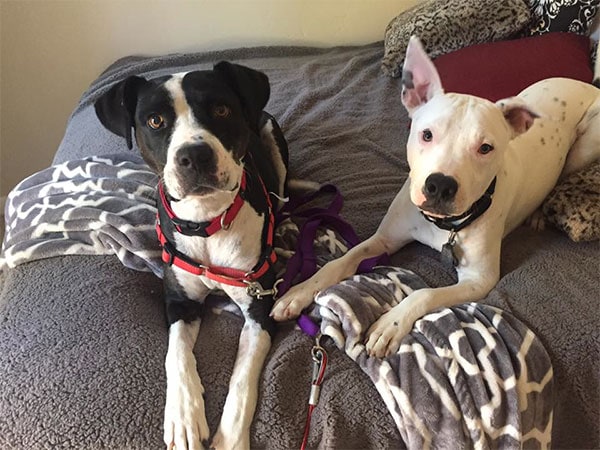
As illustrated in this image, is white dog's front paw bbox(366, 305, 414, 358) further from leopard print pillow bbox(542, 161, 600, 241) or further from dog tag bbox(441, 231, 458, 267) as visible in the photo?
leopard print pillow bbox(542, 161, 600, 241)

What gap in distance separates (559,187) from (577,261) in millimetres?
318

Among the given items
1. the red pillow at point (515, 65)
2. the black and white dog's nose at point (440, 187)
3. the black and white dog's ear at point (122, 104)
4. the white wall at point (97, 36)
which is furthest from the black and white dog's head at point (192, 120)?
the white wall at point (97, 36)

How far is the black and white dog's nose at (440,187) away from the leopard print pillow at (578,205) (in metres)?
0.59

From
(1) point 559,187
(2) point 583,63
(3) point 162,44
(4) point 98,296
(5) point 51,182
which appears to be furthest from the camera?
(3) point 162,44

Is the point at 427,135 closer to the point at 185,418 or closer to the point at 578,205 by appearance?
the point at 578,205

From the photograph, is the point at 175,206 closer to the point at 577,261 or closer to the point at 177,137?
the point at 177,137

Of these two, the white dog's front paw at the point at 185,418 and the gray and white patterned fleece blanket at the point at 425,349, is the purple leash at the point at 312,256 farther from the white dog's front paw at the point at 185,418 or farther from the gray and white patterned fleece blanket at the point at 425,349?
the white dog's front paw at the point at 185,418

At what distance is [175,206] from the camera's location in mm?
1628

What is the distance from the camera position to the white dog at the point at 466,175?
1.59 metres

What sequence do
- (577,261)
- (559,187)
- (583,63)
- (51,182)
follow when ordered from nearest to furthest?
(577,261)
(559,187)
(51,182)
(583,63)

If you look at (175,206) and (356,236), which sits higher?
(175,206)

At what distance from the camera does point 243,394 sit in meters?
1.47

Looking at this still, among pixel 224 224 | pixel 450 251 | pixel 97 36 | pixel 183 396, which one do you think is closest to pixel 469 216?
pixel 450 251

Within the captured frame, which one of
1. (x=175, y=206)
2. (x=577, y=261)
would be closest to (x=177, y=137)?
(x=175, y=206)
